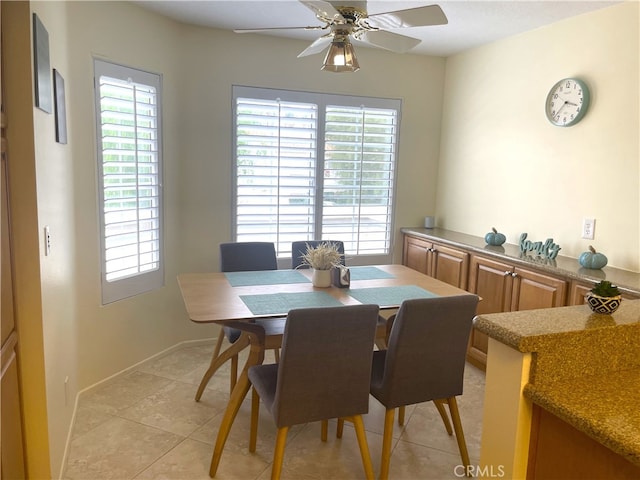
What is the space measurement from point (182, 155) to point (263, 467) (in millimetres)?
2351

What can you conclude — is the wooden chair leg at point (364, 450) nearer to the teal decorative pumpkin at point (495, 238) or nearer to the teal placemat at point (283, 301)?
the teal placemat at point (283, 301)

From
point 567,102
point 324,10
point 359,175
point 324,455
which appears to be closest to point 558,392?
point 324,455

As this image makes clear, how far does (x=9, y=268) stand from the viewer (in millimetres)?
1699

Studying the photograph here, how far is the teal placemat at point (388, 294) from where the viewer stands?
2643 millimetres

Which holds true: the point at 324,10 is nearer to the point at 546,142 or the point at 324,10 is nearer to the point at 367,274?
the point at 367,274

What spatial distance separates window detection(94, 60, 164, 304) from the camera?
121 inches

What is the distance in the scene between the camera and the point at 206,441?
2631 mm

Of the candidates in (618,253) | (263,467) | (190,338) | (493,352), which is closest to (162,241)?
(190,338)

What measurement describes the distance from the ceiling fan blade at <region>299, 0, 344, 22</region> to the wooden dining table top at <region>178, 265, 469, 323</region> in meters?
1.39

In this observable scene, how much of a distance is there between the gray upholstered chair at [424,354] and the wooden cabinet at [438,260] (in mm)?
1442

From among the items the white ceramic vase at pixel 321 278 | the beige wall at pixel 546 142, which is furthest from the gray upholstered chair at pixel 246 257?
the beige wall at pixel 546 142

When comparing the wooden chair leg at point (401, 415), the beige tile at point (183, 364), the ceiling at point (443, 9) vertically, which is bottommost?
the beige tile at point (183, 364)

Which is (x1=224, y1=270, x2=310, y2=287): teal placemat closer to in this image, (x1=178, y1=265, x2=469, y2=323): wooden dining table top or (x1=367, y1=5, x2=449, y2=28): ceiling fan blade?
(x1=178, y1=265, x2=469, y2=323): wooden dining table top

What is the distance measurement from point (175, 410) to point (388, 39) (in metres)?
2.45
